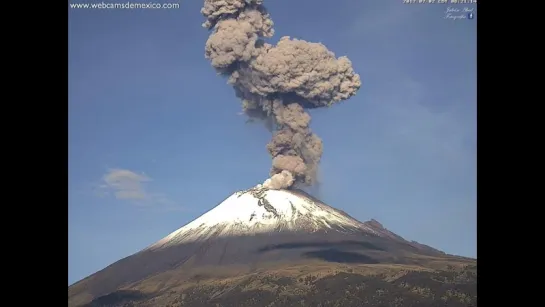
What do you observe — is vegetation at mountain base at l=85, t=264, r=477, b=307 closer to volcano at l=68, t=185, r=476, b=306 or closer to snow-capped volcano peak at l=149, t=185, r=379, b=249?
volcano at l=68, t=185, r=476, b=306

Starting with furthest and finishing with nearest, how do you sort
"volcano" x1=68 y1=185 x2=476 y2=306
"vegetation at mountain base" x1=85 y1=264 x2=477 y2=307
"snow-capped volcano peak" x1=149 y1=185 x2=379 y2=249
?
"snow-capped volcano peak" x1=149 y1=185 x2=379 y2=249 < "volcano" x1=68 y1=185 x2=476 y2=306 < "vegetation at mountain base" x1=85 y1=264 x2=477 y2=307

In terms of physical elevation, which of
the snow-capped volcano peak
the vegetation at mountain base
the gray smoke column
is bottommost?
the vegetation at mountain base

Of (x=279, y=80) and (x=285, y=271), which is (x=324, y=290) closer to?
Answer: (x=285, y=271)

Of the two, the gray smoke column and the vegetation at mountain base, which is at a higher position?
the gray smoke column

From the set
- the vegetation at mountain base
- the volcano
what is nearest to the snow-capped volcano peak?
the volcano

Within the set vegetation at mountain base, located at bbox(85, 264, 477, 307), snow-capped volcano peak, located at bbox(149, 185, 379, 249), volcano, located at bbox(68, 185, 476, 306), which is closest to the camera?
vegetation at mountain base, located at bbox(85, 264, 477, 307)
